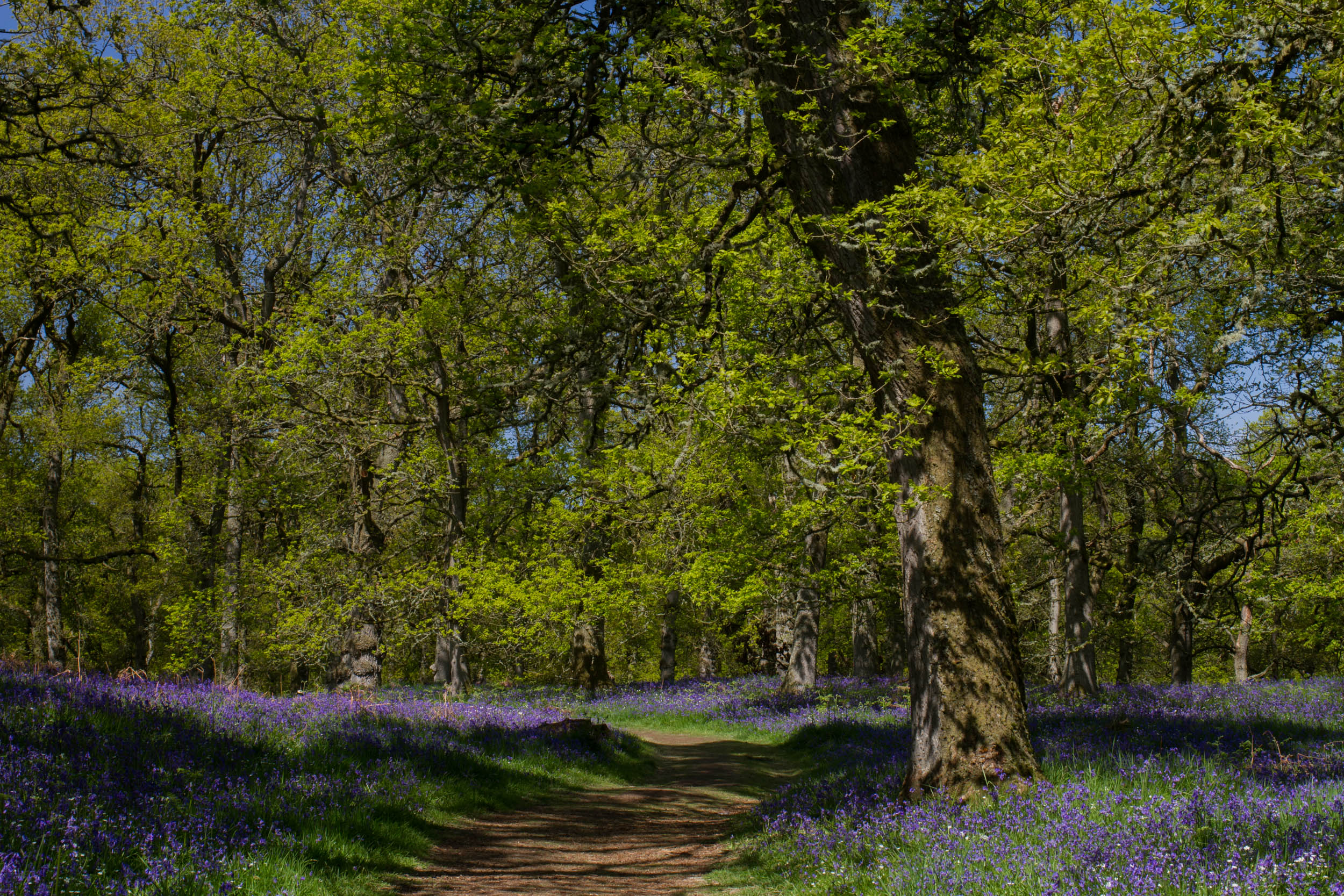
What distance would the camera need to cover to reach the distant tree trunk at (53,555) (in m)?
22.5

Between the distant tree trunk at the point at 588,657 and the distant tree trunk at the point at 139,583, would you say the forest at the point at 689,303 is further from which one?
the distant tree trunk at the point at 139,583

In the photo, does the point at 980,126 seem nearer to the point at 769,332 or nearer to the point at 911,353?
the point at 769,332

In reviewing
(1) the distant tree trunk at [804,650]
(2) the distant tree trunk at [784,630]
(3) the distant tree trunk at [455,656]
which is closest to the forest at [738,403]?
(3) the distant tree trunk at [455,656]

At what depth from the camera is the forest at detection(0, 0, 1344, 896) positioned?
18.8 feet

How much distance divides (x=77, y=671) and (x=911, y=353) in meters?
8.26

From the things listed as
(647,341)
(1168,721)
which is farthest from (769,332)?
(1168,721)

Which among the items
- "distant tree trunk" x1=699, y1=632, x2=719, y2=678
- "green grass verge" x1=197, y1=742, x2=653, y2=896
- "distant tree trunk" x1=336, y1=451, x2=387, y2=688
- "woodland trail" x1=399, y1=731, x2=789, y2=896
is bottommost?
"distant tree trunk" x1=699, y1=632, x2=719, y2=678

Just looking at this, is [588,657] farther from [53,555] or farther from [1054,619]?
[53,555]

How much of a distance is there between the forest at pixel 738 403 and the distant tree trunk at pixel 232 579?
0.77 ft

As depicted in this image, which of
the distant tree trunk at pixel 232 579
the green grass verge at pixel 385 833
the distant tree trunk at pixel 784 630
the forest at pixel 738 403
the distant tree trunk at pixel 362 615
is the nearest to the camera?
the green grass verge at pixel 385 833

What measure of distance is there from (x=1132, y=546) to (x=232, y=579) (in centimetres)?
2254

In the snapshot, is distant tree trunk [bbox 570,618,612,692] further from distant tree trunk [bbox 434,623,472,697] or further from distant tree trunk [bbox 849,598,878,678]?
distant tree trunk [bbox 849,598,878,678]

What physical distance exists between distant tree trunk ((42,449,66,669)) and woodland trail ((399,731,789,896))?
18547 mm

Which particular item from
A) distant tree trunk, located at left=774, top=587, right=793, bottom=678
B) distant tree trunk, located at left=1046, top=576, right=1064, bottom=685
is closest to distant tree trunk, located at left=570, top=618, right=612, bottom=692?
distant tree trunk, located at left=774, top=587, right=793, bottom=678
